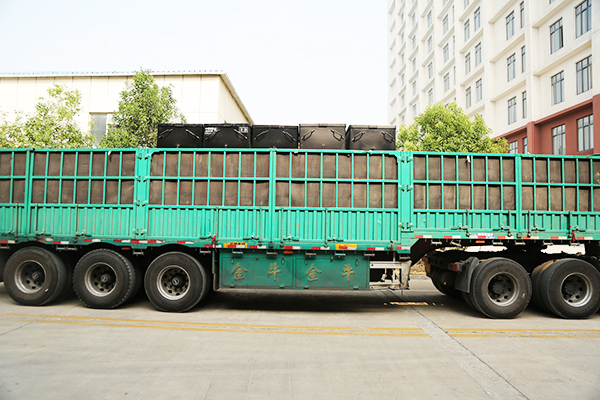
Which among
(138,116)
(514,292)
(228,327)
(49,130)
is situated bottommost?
(228,327)

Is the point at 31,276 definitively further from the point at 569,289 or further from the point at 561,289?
the point at 569,289

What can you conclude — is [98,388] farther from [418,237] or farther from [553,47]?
[553,47]

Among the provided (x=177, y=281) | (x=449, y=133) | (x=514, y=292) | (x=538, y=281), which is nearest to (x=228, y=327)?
(x=177, y=281)

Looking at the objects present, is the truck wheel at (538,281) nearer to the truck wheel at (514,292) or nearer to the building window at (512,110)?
the truck wheel at (514,292)

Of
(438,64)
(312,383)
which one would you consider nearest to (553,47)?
(438,64)

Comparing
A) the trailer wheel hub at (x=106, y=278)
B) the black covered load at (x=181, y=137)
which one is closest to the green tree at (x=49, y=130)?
the black covered load at (x=181, y=137)

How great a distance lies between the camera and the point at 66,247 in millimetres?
7891

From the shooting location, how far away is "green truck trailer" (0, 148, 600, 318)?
752 centimetres

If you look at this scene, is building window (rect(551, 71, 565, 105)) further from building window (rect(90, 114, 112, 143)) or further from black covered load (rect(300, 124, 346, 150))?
building window (rect(90, 114, 112, 143))

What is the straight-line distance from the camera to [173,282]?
24.8 feet

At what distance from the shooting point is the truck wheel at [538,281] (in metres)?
7.55

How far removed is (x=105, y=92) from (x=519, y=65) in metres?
30.1

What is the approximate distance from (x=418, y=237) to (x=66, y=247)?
24.1 ft

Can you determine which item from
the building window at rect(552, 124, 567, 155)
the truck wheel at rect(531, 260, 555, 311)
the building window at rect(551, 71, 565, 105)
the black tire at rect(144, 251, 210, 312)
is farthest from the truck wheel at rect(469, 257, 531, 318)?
the building window at rect(551, 71, 565, 105)
